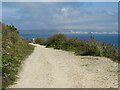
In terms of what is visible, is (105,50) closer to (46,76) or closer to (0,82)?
(46,76)

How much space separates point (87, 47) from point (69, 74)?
A: 40.4 ft

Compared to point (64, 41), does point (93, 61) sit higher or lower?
higher

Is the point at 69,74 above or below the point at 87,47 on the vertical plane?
above

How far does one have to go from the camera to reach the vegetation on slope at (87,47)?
91.0 feet

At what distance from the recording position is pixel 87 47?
30.9 m

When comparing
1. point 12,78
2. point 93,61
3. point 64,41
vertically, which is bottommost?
point 64,41

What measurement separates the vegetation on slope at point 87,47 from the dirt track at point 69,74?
3431 millimetres

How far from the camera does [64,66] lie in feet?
71.7

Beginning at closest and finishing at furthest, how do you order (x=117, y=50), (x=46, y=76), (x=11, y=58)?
(x=46, y=76) → (x=11, y=58) → (x=117, y=50)

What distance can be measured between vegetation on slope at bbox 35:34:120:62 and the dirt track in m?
3.43

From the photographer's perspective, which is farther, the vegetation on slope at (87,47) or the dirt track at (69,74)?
the vegetation on slope at (87,47)

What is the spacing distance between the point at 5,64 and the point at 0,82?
10.3 ft

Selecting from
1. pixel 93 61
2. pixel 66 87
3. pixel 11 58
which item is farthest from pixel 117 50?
pixel 66 87

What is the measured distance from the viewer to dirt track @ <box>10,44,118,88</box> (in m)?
16.1
